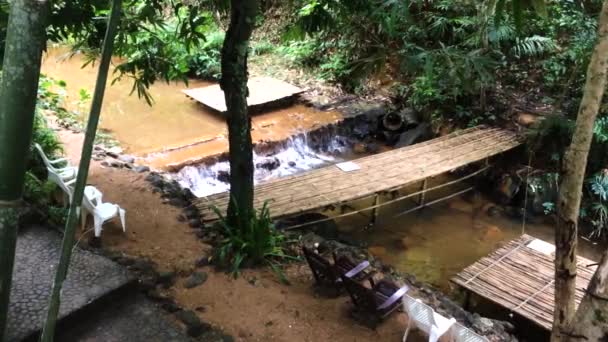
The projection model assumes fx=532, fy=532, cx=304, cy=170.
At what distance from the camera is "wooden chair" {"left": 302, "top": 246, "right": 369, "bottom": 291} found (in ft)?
13.2

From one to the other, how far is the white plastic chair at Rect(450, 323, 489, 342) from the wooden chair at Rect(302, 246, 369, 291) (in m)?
0.80

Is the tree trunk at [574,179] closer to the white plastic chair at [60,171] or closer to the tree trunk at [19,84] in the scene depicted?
the tree trunk at [19,84]

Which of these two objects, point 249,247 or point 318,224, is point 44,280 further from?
point 318,224

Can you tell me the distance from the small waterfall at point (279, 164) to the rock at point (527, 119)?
2.68 m

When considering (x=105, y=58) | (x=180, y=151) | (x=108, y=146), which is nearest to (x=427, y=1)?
(x=180, y=151)

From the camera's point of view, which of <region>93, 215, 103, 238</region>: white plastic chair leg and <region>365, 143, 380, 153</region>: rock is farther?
<region>365, 143, 380, 153</region>: rock

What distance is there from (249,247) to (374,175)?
2501mm

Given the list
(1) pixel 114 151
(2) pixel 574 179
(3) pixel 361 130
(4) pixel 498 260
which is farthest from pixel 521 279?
(1) pixel 114 151

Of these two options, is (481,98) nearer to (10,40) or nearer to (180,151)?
(180,151)

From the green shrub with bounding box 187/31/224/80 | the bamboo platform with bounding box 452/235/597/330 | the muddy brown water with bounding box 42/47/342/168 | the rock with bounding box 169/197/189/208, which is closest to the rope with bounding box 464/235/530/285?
the bamboo platform with bounding box 452/235/597/330

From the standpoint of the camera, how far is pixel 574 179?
193 cm

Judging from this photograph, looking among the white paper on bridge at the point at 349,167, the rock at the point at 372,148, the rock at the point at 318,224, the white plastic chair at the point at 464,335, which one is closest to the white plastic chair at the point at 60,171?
the rock at the point at 318,224

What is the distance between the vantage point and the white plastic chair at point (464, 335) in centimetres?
357

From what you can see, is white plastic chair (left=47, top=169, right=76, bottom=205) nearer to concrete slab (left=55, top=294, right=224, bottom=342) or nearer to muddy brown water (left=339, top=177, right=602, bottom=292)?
concrete slab (left=55, top=294, right=224, bottom=342)
